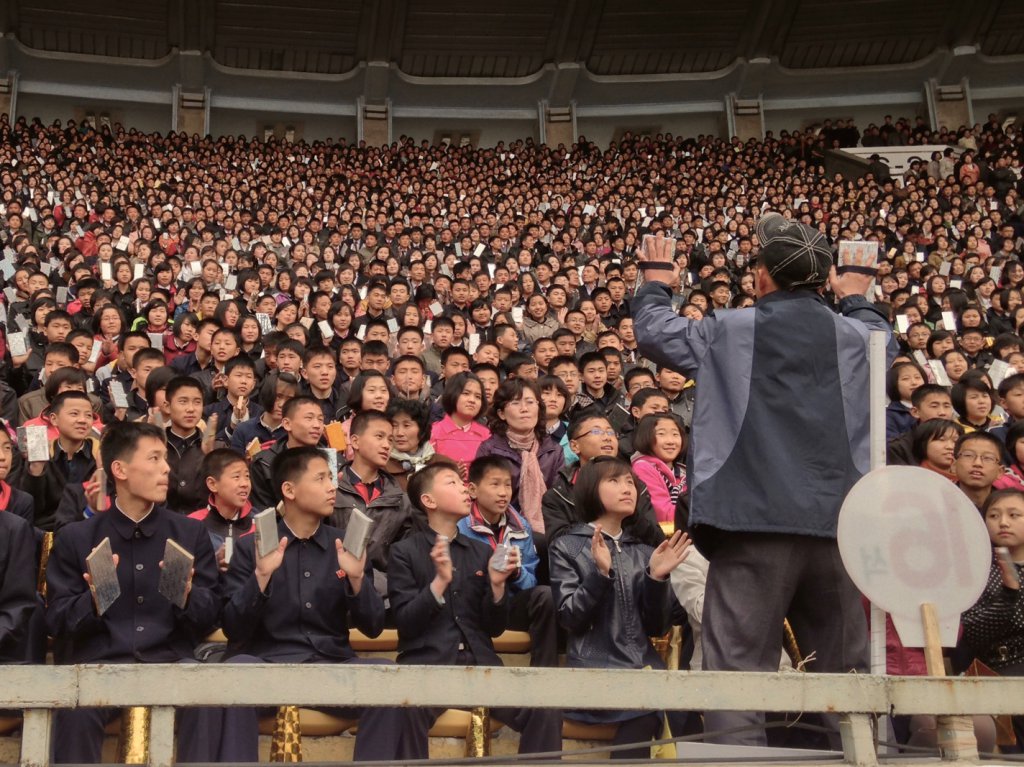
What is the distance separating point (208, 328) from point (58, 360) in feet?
3.41

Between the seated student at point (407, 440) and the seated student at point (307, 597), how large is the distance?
1.31m

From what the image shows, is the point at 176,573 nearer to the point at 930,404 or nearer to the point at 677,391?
the point at 930,404

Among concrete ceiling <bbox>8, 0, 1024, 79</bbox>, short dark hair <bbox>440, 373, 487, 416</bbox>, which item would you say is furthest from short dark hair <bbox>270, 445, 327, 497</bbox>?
concrete ceiling <bbox>8, 0, 1024, 79</bbox>

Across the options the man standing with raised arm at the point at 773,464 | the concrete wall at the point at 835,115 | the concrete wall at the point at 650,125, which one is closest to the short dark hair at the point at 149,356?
the man standing with raised arm at the point at 773,464

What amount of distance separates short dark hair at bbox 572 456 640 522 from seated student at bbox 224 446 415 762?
830mm

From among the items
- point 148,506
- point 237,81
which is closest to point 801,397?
point 148,506

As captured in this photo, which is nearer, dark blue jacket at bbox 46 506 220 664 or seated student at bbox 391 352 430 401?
dark blue jacket at bbox 46 506 220 664

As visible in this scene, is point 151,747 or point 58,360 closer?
point 151,747

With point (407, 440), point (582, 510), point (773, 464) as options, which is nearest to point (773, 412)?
point (773, 464)

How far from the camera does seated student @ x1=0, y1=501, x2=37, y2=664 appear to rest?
344cm

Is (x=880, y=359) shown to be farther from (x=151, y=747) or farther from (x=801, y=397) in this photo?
(x=151, y=747)

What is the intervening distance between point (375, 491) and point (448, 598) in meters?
1.20

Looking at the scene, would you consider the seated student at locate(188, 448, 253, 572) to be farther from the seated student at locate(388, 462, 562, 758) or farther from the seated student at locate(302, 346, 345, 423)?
the seated student at locate(302, 346, 345, 423)

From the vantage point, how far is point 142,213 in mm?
13555
